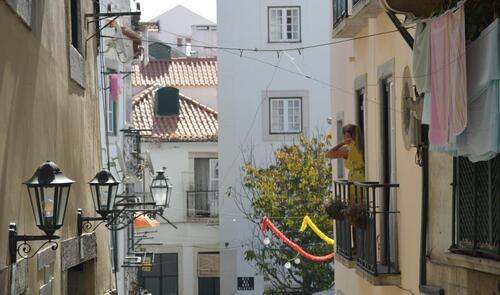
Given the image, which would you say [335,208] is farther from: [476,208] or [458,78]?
[458,78]

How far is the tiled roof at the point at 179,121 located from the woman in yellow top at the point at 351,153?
22.6 m

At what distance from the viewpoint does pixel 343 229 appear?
1590 centimetres

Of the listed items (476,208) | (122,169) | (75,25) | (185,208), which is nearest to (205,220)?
(185,208)

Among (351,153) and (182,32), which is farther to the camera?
(182,32)

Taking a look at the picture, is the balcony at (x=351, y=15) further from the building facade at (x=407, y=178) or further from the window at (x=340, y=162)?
the window at (x=340, y=162)

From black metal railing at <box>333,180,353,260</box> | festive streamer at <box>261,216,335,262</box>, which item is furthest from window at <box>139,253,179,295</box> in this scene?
black metal railing at <box>333,180,353,260</box>

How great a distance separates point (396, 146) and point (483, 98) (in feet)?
15.2

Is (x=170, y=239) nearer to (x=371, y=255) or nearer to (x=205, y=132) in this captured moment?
(x=205, y=132)

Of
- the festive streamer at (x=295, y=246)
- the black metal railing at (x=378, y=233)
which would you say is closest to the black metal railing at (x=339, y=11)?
the black metal railing at (x=378, y=233)

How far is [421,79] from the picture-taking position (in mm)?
10375

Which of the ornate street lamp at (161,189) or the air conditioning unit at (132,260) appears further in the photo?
the air conditioning unit at (132,260)

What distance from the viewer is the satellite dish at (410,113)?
37.5ft

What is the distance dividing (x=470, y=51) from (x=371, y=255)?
4.41 meters

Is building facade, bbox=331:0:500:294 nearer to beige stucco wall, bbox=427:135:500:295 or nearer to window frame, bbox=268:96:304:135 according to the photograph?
beige stucco wall, bbox=427:135:500:295
